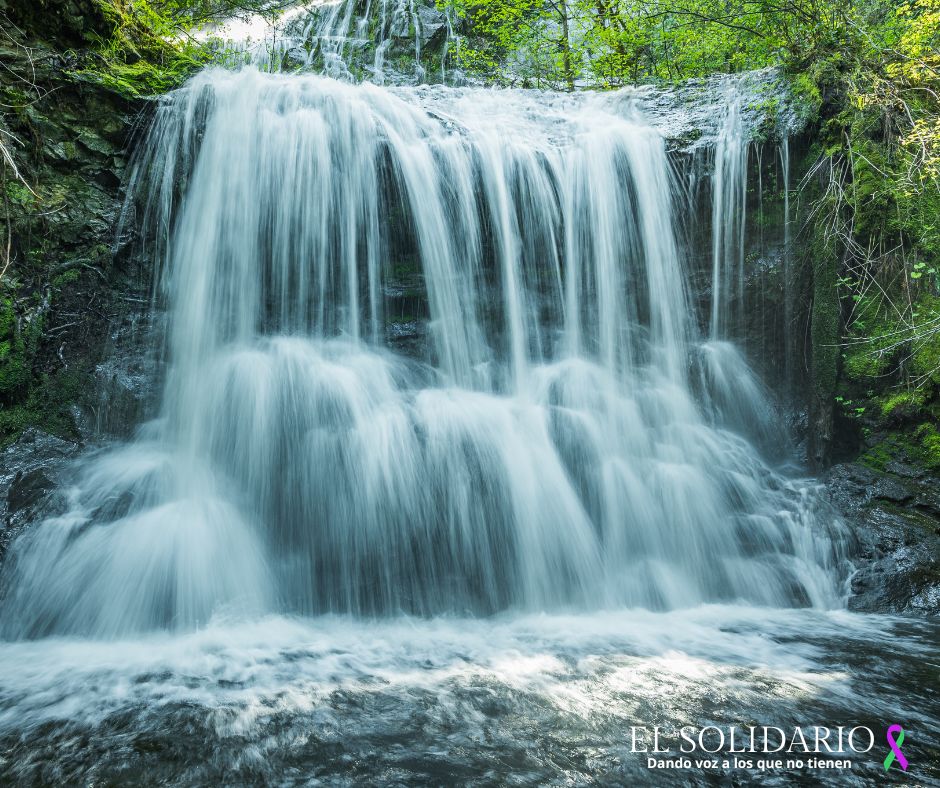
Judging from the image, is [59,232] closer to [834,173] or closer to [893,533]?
[893,533]

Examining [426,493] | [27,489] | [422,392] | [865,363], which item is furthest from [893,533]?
[27,489]

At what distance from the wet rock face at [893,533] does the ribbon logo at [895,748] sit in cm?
204

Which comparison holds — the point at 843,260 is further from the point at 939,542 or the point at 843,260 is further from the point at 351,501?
the point at 351,501

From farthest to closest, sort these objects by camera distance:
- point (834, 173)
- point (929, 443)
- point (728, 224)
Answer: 1. point (728, 224)
2. point (834, 173)
3. point (929, 443)

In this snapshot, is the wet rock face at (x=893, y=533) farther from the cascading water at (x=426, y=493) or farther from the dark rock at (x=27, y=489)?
the dark rock at (x=27, y=489)

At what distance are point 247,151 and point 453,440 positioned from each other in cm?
407

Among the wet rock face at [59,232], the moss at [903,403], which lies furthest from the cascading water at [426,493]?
the moss at [903,403]

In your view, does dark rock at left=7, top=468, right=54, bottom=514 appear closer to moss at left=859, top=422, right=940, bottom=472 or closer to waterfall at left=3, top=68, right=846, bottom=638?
waterfall at left=3, top=68, right=846, bottom=638

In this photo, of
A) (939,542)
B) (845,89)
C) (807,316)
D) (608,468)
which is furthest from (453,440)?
(845,89)

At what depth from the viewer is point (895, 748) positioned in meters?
2.29

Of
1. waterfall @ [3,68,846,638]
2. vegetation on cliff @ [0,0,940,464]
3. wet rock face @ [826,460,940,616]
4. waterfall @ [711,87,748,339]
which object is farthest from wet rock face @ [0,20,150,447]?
wet rock face @ [826,460,940,616]

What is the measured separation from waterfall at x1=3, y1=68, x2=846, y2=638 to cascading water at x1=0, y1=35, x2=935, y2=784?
3 centimetres

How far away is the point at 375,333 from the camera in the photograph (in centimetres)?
624

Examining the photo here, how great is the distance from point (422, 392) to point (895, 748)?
4294 mm
